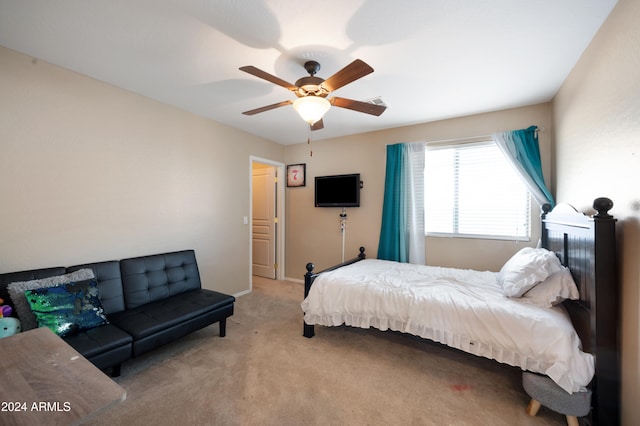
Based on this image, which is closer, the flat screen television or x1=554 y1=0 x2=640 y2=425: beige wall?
x1=554 y1=0 x2=640 y2=425: beige wall

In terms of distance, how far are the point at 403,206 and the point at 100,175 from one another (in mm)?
3607

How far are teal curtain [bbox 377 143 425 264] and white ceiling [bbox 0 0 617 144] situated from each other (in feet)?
3.31

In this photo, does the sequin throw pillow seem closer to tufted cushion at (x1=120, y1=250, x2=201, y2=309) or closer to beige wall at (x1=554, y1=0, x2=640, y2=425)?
tufted cushion at (x1=120, y1=250, x2=201, y2=309)

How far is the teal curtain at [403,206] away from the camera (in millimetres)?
3676

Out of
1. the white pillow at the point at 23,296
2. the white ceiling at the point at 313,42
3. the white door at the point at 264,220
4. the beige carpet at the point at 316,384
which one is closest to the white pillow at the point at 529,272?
the beige carpet at the point at 316,384

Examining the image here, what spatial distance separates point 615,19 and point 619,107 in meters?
0.57

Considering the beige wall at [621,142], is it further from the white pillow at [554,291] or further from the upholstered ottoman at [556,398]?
the white pillow at [554,291]

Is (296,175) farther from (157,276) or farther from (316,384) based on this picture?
(316,384)

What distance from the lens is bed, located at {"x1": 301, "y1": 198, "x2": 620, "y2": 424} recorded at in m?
1.56

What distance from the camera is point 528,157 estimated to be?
2984 millimetres

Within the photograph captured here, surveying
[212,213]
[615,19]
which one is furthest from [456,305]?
[212,213]

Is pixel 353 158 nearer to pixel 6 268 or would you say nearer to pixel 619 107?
pixel 619 107

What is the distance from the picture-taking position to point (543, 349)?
5.63 ft

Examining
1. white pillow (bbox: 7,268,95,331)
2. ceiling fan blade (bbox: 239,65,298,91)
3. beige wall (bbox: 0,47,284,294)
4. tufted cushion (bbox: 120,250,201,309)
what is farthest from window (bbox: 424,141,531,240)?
white pillow (bbox: 7,268,95,331)
